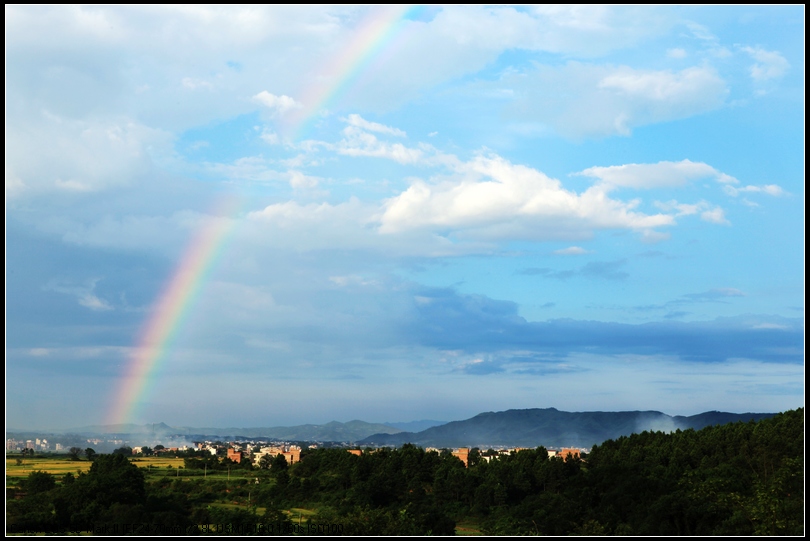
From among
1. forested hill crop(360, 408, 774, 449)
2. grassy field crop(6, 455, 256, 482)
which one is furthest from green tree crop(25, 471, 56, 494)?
forested hill crop(360, 408, 774, 449)

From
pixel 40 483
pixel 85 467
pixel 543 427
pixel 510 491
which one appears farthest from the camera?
pixel 543 427

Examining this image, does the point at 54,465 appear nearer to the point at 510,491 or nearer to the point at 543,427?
the point at 510,491

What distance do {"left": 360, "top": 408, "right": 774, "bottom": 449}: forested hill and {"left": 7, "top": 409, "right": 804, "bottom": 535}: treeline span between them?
1795 cm

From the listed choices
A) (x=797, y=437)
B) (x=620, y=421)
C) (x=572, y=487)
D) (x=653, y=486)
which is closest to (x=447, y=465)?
(x=572, y=487)

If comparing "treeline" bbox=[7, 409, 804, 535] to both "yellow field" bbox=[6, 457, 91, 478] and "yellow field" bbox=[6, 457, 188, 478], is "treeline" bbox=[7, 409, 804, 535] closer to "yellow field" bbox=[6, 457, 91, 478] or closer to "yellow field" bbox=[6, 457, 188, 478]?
"yellow field" bbox=[6, 457, 188, 478]

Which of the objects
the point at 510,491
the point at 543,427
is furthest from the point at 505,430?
the point at 510,491

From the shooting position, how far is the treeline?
22.4 meters

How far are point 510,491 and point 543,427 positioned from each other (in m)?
34.3

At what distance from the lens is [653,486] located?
88.6ft

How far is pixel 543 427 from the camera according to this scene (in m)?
65.4

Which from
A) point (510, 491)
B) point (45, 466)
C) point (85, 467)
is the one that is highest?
point (85, 467)

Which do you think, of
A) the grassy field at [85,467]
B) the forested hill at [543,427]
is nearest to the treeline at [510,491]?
the grassy field at [85,467]

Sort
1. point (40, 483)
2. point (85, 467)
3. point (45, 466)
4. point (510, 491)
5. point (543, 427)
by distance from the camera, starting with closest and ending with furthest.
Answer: point (40, 483) → point (510, 491) → point (85, 467) → point (45, 466) → point (543, 427)

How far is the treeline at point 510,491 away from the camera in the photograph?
22375 millimetres
